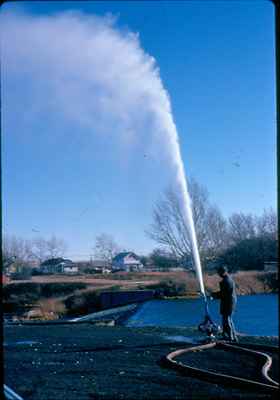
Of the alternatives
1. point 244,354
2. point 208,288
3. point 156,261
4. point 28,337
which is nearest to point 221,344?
point 244,354

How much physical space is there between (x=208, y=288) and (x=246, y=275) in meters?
2.99

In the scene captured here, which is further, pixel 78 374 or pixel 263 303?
pixel 263 303

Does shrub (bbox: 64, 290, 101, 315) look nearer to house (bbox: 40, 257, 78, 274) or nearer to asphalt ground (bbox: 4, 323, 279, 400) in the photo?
house (bbox: 40, 257, 78, 274)

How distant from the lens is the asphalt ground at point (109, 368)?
6.98 m

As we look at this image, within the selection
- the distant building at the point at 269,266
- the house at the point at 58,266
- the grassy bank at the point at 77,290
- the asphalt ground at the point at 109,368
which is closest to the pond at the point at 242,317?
the grassy bank at the point at 77,290

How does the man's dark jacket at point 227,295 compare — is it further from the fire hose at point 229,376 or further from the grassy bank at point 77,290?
the grassy bank at point 77,290

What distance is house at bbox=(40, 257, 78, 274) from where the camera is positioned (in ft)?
154

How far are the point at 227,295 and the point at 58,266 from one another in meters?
38.6

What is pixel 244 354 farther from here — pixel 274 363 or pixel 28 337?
pixel 28 337

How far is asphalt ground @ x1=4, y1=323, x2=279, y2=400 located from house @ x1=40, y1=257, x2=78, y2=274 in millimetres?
33342

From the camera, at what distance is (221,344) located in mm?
11117

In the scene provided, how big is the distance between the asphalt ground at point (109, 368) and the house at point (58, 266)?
33.3 m

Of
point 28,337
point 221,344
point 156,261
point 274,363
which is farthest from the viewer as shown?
point 156,261

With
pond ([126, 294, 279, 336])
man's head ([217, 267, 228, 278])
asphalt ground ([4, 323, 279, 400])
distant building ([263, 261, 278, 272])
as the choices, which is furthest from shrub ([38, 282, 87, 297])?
man's head ([217, 267, 228, 278])
